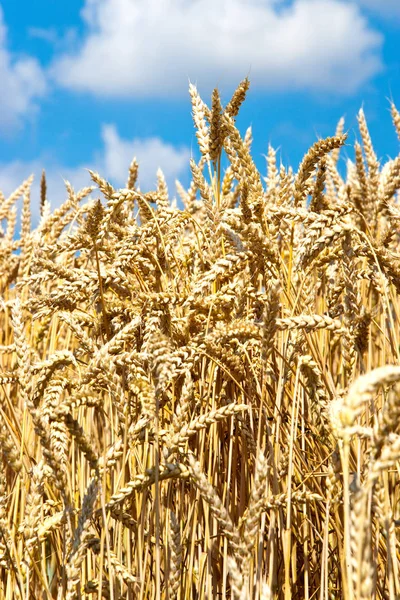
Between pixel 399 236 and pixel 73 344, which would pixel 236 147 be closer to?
pixel 73 344

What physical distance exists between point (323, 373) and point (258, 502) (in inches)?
28.5

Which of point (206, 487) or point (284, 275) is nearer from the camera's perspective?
point (206, 487)

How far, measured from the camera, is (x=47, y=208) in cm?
374

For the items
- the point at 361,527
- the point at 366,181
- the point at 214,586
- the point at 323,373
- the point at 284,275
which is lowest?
the point at 214,586

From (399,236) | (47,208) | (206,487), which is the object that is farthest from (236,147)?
(399,236)

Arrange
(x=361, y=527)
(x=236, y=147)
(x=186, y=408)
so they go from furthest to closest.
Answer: (x=236, y=147) → (x=186, y=408) → (x=361, y=527)

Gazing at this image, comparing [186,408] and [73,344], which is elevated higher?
[73,344]

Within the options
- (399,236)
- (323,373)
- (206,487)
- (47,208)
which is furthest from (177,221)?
(399,236)

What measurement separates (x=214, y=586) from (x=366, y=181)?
2209 mm

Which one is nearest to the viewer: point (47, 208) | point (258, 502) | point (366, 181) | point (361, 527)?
point (361, 527)

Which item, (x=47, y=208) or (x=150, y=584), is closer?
(x=150, y=584)

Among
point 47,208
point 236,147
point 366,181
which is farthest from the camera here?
point 47,208

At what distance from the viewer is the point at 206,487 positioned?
1.02 m

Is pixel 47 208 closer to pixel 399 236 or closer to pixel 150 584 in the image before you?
pixel 399 236
